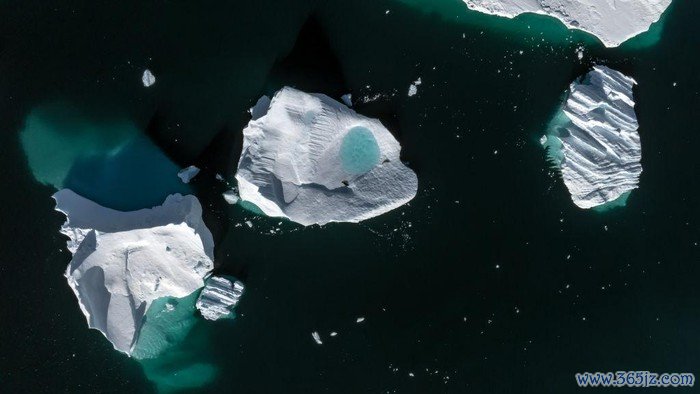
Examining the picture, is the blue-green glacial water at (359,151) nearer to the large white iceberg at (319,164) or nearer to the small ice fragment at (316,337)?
the large white iceberg at (319,164)

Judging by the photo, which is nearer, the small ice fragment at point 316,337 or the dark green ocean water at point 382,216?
the dark green ocean water at point 382,216

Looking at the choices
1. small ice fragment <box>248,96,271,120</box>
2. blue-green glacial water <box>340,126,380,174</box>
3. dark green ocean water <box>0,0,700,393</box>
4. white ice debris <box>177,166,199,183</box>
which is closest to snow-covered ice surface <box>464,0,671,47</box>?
dark green ocean water <box>0,0,700,393</box>

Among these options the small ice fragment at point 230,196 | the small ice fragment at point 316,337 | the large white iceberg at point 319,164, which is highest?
the large white iceberg at point 319,164

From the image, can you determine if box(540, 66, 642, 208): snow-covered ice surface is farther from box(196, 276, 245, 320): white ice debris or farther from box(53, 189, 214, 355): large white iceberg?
box(53, 189, 214, 355): large white iceberg

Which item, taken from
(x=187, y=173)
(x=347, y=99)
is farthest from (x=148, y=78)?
(x=347, y=99)

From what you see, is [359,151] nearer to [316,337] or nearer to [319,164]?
[319,164]

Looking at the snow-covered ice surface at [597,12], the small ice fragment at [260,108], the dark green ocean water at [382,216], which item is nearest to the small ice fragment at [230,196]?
the dark green ocean water at [382,216]
